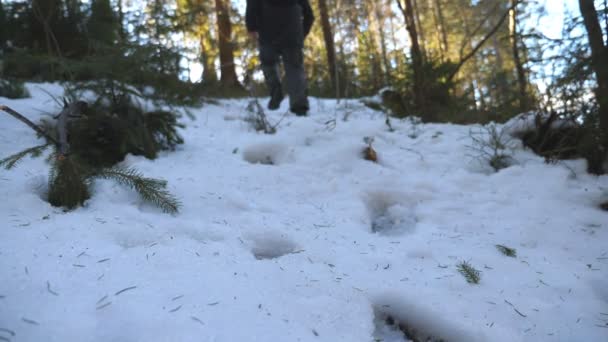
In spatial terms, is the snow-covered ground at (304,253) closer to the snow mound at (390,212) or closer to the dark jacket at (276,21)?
the snow mound at (390,212)

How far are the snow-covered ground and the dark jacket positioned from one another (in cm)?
183

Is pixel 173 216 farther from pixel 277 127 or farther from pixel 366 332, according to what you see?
pixel 277 127

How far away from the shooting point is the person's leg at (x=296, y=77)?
4090 mm

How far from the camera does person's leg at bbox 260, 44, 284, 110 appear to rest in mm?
4105

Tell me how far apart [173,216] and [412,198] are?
1555 mm

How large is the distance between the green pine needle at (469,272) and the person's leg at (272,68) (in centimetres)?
326

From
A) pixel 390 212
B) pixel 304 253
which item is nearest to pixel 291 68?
pixel 390 212

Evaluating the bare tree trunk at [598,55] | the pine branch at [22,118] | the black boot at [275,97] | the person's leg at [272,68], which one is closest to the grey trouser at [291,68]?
the person's leg at [272,68]

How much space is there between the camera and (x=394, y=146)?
11.0ft

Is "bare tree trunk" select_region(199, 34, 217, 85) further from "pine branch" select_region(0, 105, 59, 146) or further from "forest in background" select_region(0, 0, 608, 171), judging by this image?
"pine branch" select_region(0, 105, 59, 146)

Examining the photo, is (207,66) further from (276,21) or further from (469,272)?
(469,272)

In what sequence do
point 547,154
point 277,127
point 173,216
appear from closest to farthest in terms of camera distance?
point 173,216 → point 547,154 → point 277,127

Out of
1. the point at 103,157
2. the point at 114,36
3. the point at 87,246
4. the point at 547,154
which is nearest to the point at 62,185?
the point at 87,246

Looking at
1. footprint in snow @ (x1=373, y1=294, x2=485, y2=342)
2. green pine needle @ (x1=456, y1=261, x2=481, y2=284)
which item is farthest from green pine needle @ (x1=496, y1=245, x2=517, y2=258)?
footprint in snow @ (x1=373, y1=294, x2=485, y2=342)
